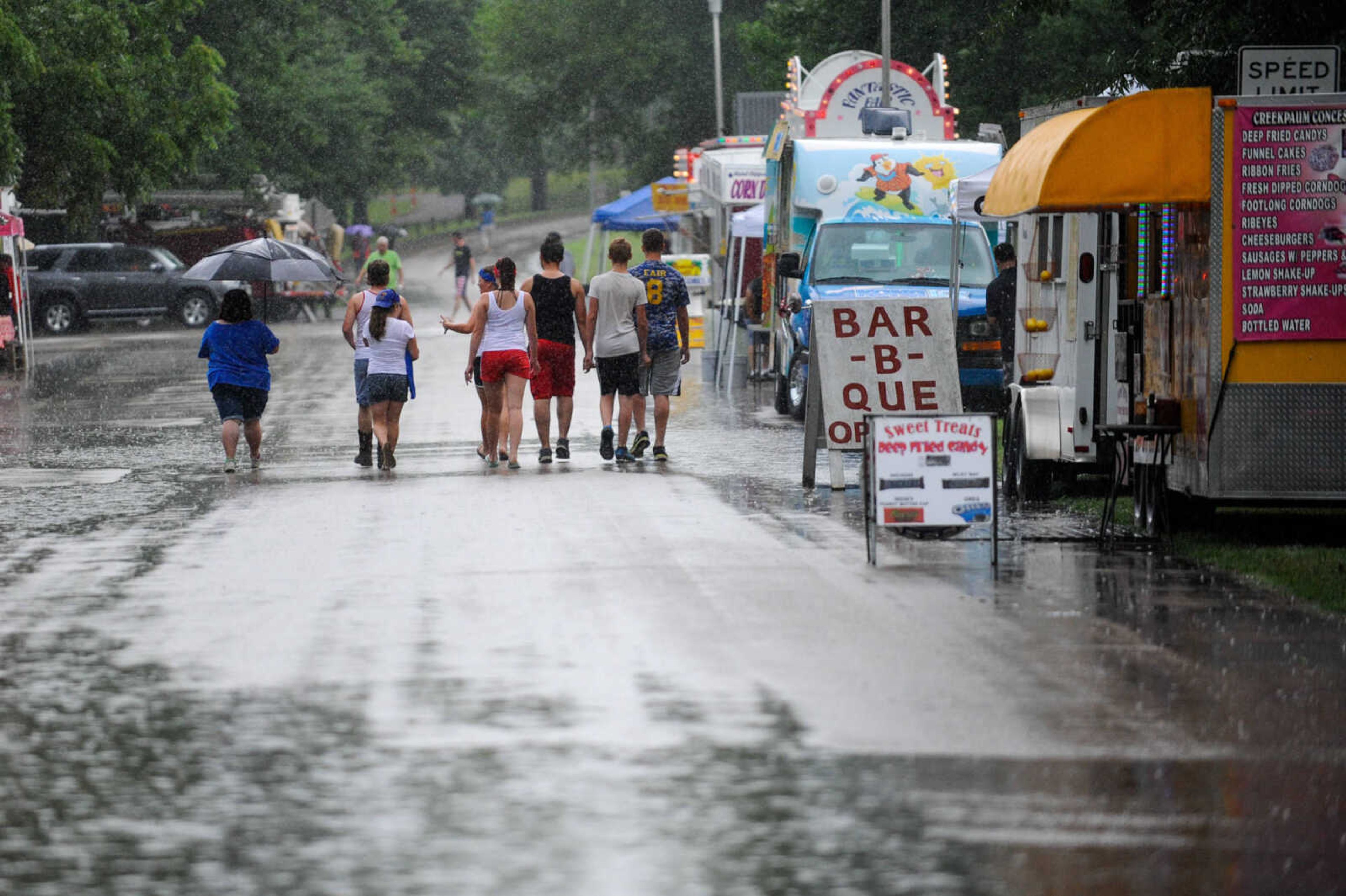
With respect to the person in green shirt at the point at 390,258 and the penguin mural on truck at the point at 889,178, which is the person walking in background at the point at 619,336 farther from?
Result: the person in green shirt at the point at 390,258

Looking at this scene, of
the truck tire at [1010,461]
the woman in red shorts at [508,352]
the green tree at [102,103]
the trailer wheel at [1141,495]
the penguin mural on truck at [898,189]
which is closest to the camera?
the trailer wheel at [1141,495]

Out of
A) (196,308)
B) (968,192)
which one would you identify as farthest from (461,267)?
(968,192)

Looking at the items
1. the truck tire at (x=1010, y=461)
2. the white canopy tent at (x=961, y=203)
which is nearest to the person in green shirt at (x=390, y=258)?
the white canopy tent at (x=961, y=203)

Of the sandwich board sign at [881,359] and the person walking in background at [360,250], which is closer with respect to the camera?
the sandwich board sign at [881,359]

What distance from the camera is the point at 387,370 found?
17078mm

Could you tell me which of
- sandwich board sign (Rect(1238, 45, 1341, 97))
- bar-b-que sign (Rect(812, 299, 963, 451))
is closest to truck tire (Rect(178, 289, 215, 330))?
bar-b-que sign (Rect(812, 299, 963, 451))

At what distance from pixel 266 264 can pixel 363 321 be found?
12.7ft

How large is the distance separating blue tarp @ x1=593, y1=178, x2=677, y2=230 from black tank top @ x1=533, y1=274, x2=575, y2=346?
25224mm

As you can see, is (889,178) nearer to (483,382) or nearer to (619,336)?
(619,336)

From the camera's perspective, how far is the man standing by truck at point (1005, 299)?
62.8ft

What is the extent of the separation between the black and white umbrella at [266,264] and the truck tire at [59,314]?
76.5 ft

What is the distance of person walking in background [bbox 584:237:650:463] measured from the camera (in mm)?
17016

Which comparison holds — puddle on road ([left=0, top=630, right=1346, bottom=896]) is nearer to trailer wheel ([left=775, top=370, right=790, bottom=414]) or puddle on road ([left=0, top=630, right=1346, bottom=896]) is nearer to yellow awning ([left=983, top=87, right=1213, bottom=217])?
yellow awning ([left=983, top=87, right=1213, bottom=217])

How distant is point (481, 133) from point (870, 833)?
89.8 metres
